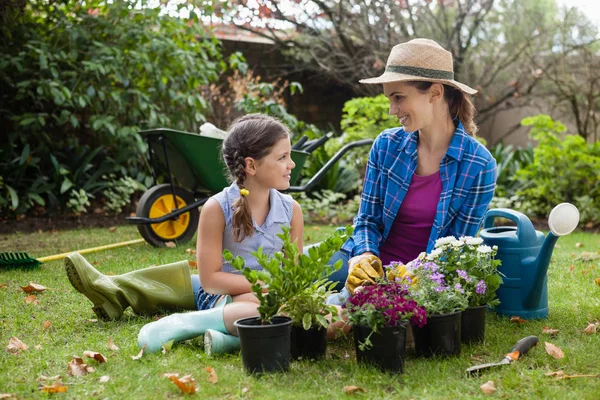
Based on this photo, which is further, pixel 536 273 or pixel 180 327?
pixel 536 273

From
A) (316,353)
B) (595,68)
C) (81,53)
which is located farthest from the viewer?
(595,68)

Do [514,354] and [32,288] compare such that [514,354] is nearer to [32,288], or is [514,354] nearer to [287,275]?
[287,275]

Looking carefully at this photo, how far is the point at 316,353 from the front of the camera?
84.7 inches

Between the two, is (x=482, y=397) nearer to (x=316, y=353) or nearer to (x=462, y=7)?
(x=316, y=353)

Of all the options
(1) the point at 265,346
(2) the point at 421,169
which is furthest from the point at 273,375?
(2) the point at 421,169

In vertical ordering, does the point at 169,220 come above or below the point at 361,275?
below

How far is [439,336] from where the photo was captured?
2145 millimetres

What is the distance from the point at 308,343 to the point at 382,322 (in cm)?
28

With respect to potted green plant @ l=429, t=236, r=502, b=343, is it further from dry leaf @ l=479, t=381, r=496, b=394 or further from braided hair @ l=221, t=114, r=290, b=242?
braided hair @ l=221, t=114, r=290, b=242

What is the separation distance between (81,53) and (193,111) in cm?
114

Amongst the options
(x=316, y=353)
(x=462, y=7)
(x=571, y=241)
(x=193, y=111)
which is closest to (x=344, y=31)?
(x=462, y=7)

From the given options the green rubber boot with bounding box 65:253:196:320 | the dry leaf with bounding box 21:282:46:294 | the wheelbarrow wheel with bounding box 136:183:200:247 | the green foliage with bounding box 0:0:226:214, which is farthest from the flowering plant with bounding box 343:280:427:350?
the green foliage with bounding box 0:0:226:214

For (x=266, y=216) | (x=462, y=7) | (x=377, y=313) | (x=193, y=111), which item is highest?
(x=462, y=7)

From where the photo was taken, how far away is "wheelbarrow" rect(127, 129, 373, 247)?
14.8 feet
